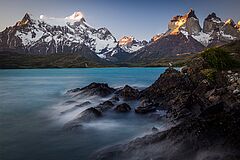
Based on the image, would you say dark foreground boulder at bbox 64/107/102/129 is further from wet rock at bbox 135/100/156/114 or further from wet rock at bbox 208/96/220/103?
wet rock at bbox 208/96/220/103

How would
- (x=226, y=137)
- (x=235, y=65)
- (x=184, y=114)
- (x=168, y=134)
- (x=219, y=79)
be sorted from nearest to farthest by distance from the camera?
(x=226, y=137), (x=168, y=134), (x=184, y=114), (x=219, y=79), (x=235, y=65)

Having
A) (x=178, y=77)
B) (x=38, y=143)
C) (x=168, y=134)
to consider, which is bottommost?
(x=38, y=143)

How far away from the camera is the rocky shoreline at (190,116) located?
17.0m

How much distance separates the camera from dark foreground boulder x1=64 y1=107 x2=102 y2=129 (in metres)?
28.4

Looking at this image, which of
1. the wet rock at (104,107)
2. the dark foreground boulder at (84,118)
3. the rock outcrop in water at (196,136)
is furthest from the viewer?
the wet rock at (104,107)

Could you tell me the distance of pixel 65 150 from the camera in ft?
71.1

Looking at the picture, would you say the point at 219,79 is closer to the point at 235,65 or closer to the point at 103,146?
the point at 235,65

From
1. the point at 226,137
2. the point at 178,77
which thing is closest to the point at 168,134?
the point at 226,137

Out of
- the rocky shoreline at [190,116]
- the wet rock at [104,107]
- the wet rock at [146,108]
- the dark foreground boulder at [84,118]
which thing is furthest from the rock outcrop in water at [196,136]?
the wet rock at [104,107]

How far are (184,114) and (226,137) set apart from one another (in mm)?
10253

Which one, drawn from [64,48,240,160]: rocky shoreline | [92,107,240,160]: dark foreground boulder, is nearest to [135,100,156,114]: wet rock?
[64,48,240,160]: rocky shoreline

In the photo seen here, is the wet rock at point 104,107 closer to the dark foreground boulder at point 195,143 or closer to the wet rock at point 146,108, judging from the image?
the wet rock at point 146,108

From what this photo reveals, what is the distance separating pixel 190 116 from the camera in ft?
86.4

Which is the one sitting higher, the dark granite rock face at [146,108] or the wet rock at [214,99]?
the wet rock at [214,99]
